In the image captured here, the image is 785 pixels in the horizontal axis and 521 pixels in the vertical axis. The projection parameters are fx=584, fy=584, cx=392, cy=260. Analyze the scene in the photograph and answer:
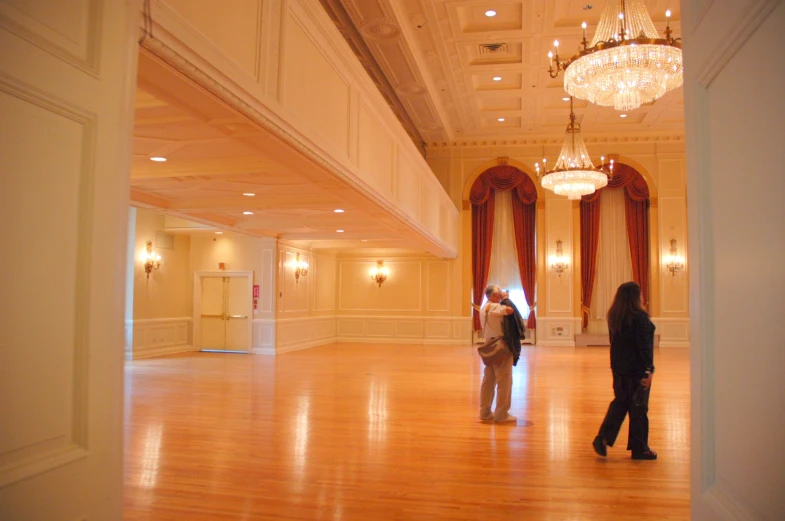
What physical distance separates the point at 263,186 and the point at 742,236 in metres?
7.43

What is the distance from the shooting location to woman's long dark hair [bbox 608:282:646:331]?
16.5ft

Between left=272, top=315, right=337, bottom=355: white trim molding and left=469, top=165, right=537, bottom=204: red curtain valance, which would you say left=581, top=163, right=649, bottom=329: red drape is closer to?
left=469, top=165, right=537, bottom=204: red curtain valance

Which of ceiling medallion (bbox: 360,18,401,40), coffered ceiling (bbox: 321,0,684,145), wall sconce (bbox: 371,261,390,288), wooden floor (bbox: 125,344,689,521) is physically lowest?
wooden floor (bbox: 125,344,689,521)

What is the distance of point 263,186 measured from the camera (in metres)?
8.23

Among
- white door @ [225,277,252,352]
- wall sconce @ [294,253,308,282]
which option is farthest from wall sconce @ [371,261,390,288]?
white door @ [225,277,252,352]

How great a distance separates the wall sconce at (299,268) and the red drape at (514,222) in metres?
5.09

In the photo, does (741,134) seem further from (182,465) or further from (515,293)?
(515,293)

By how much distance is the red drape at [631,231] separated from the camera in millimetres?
16984

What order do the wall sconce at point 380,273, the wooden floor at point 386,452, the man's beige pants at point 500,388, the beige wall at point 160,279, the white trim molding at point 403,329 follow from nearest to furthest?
the wooden floor at point 386,452, the man's beige pants at point 500,388, the beige wall at point 160,279, the white trim molding at point 403,329, the wall sconce at point 380,273

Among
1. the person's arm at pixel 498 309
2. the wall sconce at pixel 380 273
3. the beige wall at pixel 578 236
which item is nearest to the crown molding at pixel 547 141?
the beige wall at pixel 578 236

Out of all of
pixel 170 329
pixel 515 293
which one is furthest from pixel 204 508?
pixel 515 293

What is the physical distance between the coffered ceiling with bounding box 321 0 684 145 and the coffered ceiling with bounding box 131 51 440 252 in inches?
132

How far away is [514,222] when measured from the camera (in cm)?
1773

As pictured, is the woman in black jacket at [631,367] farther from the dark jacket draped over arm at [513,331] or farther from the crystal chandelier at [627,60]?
the crystal chandelier at [627,60]
